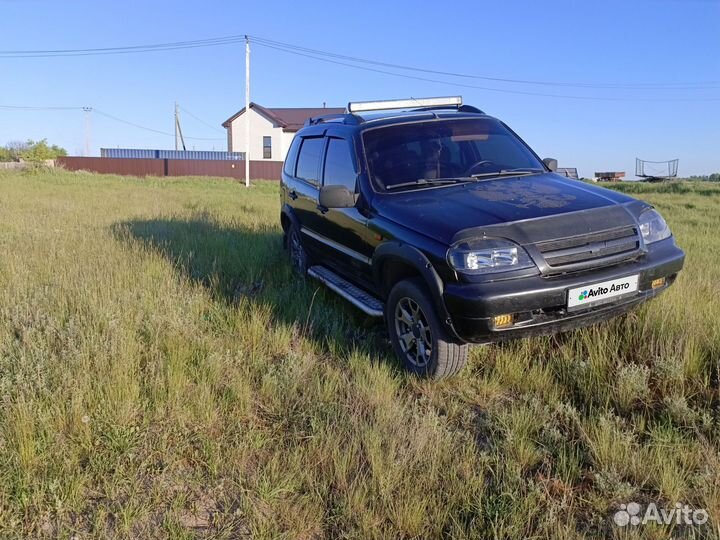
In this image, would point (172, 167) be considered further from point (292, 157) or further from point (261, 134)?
point (292, 157)

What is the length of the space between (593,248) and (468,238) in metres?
0.79

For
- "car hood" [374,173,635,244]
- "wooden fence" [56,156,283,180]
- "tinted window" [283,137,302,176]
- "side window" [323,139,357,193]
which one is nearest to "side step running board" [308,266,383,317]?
"car hood" [374,173,635,244]

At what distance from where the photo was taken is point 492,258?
2.93 m

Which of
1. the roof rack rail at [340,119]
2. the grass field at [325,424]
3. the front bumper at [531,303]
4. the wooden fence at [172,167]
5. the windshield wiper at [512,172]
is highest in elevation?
the wooden fence at [172,167]

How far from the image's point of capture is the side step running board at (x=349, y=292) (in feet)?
13.0

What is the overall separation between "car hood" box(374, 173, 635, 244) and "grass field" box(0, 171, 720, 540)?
3.28 feet

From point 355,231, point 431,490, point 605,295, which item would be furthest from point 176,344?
point 605,295

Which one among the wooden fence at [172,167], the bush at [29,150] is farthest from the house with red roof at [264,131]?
the bush at [29,150]

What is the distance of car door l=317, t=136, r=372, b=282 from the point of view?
4127 mm

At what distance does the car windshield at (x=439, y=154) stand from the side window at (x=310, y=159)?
1092 mm

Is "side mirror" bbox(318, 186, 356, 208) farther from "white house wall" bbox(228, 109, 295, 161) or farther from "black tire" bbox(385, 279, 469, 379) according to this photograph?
"white house wall" bbox(228, 109, 295, 161)

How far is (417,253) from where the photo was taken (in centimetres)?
321

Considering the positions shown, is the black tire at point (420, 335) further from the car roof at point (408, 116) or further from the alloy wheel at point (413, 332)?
the car roof at point (408, 116)

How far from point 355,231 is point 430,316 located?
4.24 feet
